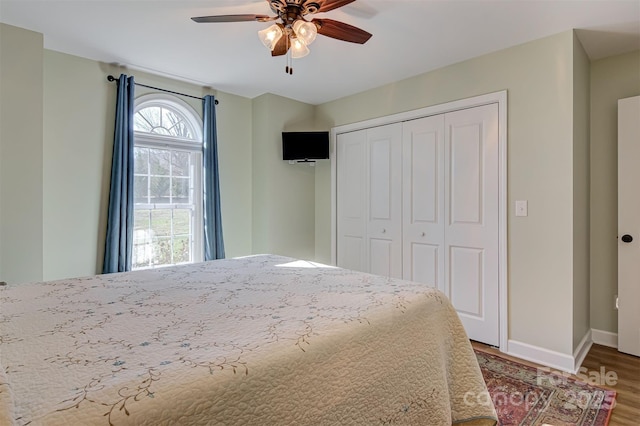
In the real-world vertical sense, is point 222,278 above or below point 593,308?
above

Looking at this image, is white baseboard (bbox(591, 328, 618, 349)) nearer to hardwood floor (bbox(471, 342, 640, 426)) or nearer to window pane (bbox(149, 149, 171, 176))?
hardwood floor (bbox(471, 342, 640, 426))

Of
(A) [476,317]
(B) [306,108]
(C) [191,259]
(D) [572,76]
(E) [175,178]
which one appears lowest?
(A) [476,317]

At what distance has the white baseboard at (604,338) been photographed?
8.94 feet

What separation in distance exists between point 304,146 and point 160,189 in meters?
1.67

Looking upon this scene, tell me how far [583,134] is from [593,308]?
1538 millimetres

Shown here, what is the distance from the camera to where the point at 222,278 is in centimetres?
175

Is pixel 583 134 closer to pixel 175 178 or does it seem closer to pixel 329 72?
pixel 329 72

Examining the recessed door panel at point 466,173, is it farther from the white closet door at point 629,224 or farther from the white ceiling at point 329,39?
the white closet door at point 629,224

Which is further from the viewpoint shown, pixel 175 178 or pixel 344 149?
pixel 344 149

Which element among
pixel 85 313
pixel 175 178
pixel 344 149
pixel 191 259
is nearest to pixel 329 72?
pixel 344 149

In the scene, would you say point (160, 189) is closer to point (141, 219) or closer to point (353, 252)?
point (141, 219)

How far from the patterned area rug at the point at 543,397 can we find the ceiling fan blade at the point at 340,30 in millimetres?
2405

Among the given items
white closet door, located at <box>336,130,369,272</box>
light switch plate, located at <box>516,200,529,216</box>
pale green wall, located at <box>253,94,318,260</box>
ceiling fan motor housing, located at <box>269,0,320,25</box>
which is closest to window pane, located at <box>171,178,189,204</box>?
pale green wall, located at <box>253,94,318,260</box>

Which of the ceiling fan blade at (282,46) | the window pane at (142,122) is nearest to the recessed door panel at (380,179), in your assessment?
the ceiling fan blade at (282,46)
